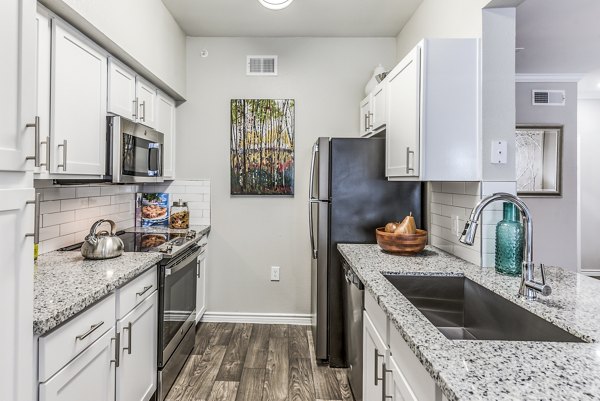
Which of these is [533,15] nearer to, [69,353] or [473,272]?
[473,272]

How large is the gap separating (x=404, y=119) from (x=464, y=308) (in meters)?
1.07

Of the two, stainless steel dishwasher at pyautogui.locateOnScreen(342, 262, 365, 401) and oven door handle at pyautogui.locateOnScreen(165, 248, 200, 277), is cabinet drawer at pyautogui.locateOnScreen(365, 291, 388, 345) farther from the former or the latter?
oven door handle at pyautogui.locateOnScreen(165, 248, 200, 277)

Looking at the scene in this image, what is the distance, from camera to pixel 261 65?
345 cm

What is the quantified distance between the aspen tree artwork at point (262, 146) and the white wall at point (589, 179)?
4.63 meters

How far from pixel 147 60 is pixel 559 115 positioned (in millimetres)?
4610

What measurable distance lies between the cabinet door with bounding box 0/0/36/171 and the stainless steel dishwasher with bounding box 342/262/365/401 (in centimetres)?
154

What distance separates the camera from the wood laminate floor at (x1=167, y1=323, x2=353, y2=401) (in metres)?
2.31

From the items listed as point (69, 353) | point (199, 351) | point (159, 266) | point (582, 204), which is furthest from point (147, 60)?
point (582, 204)

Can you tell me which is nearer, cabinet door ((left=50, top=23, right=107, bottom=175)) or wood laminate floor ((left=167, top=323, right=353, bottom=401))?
cabinet door ((left=50, top=23, right=107, bottom=175))

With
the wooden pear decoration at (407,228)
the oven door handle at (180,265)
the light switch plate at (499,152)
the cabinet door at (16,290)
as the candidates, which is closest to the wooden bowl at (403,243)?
the wooden pear decoration at (407,228)

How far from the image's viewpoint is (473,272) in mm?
1774

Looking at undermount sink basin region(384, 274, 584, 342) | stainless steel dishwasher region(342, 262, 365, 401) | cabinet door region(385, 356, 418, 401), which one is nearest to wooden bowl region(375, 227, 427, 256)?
stainless steel dishwasher region(342, 262, 365, 401)

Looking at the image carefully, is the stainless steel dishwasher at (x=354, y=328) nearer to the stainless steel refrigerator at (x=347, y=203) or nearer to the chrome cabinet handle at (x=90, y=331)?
the stainless steel refrigerator at (x=347, y=203)

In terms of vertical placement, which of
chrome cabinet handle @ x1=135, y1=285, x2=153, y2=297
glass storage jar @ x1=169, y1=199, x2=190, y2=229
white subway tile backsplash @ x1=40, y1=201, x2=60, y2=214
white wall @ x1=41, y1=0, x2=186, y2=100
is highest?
white wall @ x1=41, y1=0, x2=186, y2=100
